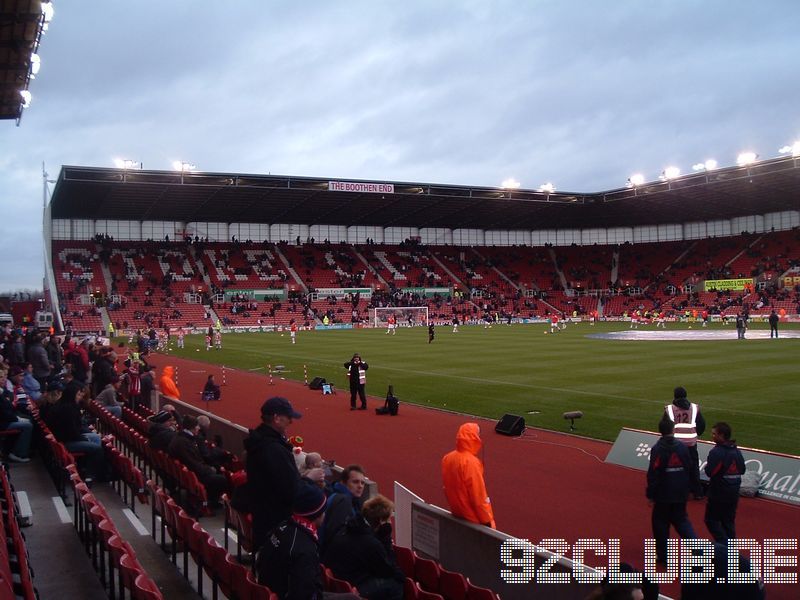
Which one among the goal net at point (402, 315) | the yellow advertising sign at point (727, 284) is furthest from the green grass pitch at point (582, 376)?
the yellow advertising sign at point (727, 284)

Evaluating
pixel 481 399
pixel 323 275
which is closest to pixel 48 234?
pixel 323 275

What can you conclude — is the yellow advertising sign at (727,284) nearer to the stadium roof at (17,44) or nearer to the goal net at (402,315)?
the goal net at (402,315)

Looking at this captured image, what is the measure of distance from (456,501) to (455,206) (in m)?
62.2

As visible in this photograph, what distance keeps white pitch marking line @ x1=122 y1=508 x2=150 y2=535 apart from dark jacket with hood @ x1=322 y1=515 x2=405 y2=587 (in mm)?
4320

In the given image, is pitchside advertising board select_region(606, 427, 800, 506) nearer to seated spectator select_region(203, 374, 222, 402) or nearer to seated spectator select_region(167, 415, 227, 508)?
seated spectator select_region(167, 415, 227, 508)

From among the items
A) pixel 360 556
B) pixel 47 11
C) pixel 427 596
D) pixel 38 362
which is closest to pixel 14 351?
pixel 38 362

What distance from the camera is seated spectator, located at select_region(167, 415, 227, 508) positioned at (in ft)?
31.0

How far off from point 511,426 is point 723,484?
317 inches

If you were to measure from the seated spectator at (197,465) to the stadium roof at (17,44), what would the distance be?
12643mm

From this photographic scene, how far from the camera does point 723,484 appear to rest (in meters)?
7.37

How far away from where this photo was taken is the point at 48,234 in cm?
5950

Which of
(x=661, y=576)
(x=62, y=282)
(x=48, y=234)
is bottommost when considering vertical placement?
(x=661, y=576)

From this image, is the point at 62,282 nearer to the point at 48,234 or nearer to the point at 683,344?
the point at 48,234

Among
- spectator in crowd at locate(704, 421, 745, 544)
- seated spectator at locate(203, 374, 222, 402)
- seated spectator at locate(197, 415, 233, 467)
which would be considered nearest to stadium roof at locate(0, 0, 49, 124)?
seated spectator at locate(203, 374, 222, 402)
